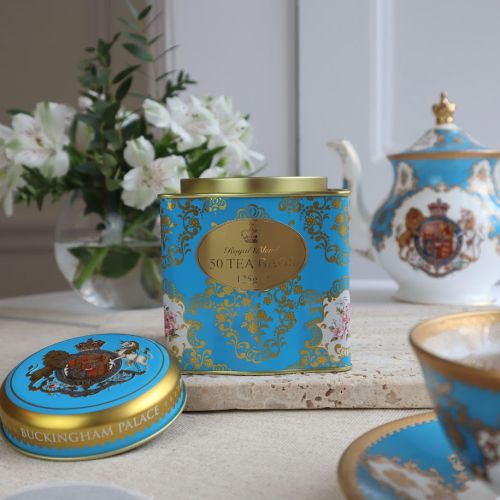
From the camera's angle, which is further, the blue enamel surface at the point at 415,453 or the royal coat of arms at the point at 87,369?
the royal coat of arms at the point at 87,369

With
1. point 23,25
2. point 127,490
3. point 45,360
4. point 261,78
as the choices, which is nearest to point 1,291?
point 23,25

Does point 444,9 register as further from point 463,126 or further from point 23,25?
point 23,25

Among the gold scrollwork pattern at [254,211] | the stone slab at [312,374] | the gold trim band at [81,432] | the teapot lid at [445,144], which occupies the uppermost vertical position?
the teapot lid at [445,144]

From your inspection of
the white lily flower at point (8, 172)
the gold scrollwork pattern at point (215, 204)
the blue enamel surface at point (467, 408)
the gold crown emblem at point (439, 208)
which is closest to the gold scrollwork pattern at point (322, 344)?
the gold scrollwork pattern at point (215, 204)

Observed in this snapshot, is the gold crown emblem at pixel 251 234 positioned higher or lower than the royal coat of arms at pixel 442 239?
higher

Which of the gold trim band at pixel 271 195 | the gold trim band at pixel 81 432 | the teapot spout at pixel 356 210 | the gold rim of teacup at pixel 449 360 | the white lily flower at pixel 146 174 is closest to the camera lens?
the gold rim of teacup at pixel 449 360

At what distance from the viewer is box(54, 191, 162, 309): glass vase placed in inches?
31.7

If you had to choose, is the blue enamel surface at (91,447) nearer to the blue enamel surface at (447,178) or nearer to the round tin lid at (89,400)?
the round tin lid at (89,400)

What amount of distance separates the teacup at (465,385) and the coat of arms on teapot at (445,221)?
480 mm

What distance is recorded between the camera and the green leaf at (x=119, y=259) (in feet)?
2.63

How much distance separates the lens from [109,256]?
0.80 meters

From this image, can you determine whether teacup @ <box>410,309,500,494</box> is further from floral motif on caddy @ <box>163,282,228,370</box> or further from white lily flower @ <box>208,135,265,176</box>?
white lily flower @ <box>208,135,265,176</box>

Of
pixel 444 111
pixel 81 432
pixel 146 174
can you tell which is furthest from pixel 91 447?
pixel 444 111

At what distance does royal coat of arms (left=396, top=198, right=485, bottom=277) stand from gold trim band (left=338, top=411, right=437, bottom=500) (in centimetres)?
45
